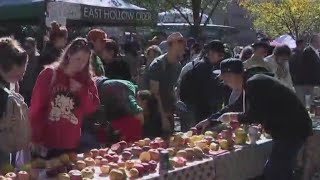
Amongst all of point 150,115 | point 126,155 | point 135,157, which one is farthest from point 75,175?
point 150,115

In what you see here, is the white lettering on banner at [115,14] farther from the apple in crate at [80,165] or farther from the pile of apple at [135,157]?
the apple in crate at [80,165]

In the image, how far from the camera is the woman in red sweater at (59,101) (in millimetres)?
4684

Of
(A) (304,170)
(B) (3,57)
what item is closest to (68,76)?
(B) (3,57)

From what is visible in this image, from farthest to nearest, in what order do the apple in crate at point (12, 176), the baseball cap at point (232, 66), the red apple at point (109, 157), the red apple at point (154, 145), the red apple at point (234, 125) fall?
1. the red apple at point (234, 125)
2. the baseball cap at point (232, 66)
3. the red apple at point (154, 145)
4. the red apple at point (109, 157)
5. the apple in crate at point (12, 176)

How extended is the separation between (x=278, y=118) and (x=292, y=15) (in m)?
23.7

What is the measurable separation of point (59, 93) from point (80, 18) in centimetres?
580

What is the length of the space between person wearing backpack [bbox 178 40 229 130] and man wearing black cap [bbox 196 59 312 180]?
98.8 inches

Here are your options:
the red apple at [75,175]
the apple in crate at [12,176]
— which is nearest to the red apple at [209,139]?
the red apple at [75,175]

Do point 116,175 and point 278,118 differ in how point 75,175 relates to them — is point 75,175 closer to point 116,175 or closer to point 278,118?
point 116,175

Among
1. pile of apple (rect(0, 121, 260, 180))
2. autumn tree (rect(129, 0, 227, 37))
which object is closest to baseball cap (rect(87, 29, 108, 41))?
pile of apple (rect(0, 121, 260, 180))

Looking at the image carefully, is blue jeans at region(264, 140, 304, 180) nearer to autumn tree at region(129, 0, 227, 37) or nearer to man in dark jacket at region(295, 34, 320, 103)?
man in dark jacket at region(295, 34, 320, 103)

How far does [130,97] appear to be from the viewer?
5.77 metres

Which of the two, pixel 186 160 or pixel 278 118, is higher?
pixel 278 118

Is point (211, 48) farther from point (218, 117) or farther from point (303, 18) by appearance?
point (303, 18)
